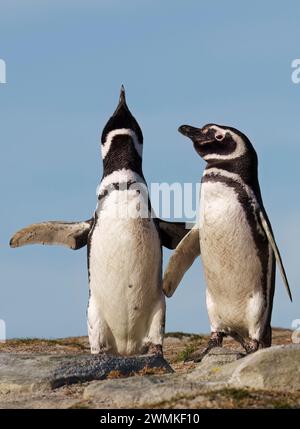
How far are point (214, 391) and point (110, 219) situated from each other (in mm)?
3465

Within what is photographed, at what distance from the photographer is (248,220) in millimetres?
11375

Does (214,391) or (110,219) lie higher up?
(110,219)

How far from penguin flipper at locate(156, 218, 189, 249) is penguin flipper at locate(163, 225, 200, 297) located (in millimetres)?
200

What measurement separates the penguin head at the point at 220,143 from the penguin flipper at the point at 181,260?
95 cm

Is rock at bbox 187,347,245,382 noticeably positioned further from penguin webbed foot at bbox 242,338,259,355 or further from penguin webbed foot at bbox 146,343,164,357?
penguin webbed foot at bbox 146,343,164,357

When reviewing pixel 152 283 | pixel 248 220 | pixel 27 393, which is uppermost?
pixel 248 220

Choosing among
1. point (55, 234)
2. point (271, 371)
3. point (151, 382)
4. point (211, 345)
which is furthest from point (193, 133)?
point (271, 371)

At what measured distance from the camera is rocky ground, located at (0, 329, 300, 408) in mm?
8531

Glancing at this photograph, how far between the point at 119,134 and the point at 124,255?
150 centimetres

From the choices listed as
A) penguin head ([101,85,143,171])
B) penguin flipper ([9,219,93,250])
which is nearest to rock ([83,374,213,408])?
penguin head ([101,85,143,171])

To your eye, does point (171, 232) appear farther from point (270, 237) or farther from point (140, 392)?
point (140, 392)
